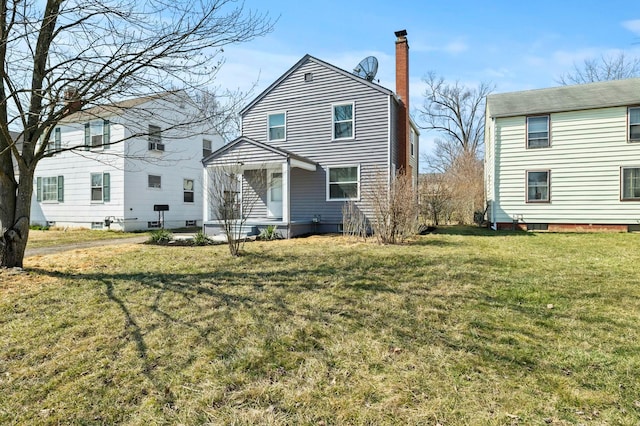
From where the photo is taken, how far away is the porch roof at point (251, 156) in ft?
40.2

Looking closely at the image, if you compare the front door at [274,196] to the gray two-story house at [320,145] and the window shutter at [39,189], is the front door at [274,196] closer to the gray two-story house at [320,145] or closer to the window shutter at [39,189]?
the gray two-story house at [320,145]

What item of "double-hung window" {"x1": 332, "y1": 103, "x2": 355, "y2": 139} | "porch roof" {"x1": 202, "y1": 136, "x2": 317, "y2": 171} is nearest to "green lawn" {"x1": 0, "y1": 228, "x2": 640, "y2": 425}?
"porch roof" {"x1": 202, "y1": 136, "x2": 317, "y2": 171}

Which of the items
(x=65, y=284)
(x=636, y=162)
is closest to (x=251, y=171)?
(x=65, y=284)

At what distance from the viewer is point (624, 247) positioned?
29.6 feet

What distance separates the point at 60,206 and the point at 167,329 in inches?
709

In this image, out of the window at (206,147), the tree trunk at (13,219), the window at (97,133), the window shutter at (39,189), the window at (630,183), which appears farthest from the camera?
the window at (206,147)

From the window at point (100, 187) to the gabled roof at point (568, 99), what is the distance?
17256 millimetres

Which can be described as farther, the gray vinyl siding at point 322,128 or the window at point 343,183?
the window at point 343,183

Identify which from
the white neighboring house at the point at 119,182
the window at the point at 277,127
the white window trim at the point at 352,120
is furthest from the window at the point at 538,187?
the white neighboring house at the point at 119,182

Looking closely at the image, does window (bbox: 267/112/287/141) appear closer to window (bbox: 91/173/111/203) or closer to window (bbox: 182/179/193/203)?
window (bbox: 182/179/193/203)

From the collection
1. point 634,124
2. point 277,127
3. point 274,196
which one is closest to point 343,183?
point 274,196

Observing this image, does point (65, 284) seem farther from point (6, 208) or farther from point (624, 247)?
point (624, 247)

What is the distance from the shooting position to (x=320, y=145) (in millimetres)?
13898

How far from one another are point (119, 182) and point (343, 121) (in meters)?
10.3
